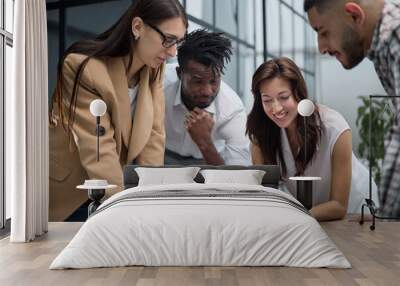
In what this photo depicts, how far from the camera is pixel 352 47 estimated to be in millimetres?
7547

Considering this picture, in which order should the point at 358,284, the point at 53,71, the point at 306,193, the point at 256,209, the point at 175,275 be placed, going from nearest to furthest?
the point at 358,284
the point at 175,275
the point at 256,209
the point at 306,193
the point at 53,71

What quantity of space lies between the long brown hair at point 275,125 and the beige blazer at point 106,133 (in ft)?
3.78

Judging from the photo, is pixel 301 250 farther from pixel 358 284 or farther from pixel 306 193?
pixel 306 193

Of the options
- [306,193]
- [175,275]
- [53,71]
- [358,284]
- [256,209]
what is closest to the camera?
[358,284]

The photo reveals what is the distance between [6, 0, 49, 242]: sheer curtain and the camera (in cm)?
599

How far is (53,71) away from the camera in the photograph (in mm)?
7793

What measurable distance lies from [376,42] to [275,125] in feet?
5.10

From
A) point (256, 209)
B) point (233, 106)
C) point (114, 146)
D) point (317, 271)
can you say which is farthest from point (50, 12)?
point (317, 271)

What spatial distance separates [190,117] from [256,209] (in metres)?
3.15

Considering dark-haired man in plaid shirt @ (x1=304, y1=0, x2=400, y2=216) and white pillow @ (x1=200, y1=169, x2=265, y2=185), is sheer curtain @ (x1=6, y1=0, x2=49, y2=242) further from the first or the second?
dark-haired man in plaid shirt @ (x1=304, y1=0, x2=400, y2=216)

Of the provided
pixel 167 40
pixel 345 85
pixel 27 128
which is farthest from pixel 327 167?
pixel 27 128

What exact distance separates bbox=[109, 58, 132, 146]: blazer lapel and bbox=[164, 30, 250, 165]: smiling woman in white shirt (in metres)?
0.49

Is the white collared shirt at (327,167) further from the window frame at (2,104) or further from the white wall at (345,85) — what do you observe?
the window frame at (2,104)

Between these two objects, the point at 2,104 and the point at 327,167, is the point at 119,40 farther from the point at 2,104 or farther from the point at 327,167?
the point at 327,167
